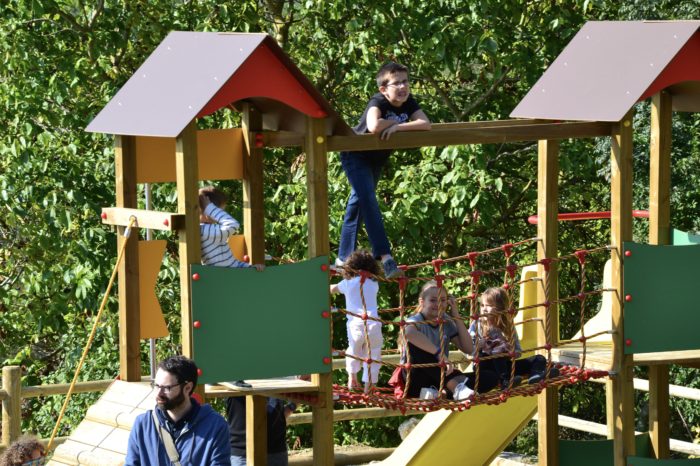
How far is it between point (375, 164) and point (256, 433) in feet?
5.82

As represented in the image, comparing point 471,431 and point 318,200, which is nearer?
point 318,200

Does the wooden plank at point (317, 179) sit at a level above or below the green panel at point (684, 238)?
above

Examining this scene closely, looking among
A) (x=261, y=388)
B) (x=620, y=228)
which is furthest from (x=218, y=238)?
(x=620, y=228)

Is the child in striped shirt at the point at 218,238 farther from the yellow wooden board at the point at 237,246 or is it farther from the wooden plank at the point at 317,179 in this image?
the yellow wooden board at the point at 237,246

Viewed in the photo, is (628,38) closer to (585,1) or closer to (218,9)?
(585,1)

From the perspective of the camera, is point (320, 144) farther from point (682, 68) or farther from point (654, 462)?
point (654, 462)

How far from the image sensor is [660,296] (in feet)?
27.8

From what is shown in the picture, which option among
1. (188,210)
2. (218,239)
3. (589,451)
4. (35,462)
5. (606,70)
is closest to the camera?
(35,462)

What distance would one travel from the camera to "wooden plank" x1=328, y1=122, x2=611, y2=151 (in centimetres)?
775

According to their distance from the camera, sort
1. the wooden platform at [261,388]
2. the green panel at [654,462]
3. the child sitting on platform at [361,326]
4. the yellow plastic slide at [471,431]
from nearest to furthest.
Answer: the wooden platform at [261,388] < the child sitting on platform at [361,326] < the green panel at [654,462] < the yellow plastic slide at [471,431]

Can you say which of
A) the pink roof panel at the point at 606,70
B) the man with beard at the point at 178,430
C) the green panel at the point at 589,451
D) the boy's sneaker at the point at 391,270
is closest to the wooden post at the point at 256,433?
the boy's sneaker at the point at 391,270

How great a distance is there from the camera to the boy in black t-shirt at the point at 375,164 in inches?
321

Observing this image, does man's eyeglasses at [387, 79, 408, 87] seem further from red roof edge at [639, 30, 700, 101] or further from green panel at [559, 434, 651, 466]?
green panel at [559, 434, 651, 466]

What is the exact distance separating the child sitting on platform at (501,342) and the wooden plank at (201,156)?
5.32 feet
